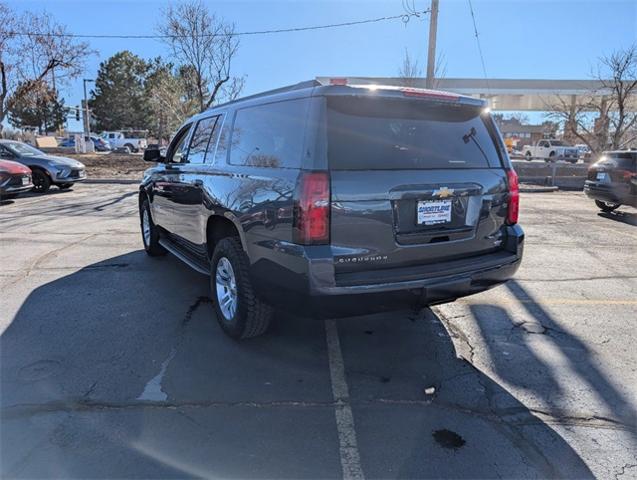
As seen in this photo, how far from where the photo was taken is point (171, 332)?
4.12m

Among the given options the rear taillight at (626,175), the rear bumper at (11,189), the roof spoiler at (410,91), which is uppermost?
the roof spoiler at (410,91)

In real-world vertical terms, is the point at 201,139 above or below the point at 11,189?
above

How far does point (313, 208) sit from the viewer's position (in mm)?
2945

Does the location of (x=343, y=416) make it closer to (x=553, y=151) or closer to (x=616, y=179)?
(x=616, y=179)

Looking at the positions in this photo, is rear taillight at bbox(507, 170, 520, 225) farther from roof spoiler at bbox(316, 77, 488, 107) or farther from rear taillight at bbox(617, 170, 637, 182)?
rear taillight at bbox(617, 170, 637, 182)

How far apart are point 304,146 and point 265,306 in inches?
51.4

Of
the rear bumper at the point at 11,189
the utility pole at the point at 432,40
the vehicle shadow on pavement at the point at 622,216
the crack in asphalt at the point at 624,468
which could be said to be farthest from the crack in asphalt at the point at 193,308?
the utility pole at the point at 432,40

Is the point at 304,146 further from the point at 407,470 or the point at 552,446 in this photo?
the point at 552,446

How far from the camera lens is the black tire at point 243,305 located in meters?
3.62

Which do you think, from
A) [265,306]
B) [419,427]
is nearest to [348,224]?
[265,306]

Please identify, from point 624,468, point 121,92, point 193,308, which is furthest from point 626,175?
point 121,92

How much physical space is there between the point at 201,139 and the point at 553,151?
137ft

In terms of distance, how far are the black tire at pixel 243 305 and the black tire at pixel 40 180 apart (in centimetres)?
1283

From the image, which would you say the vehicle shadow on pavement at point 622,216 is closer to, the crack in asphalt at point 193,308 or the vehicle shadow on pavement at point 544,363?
the vehicle shadow on pavement at point 544,363
